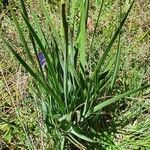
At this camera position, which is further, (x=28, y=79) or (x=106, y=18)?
(x=106, y=18)

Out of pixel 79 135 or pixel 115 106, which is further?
pixel 115 106

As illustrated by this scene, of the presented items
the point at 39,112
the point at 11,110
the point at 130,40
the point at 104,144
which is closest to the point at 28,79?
the point at 11,110

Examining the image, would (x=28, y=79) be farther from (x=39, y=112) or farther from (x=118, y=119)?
(x=118, y=119)

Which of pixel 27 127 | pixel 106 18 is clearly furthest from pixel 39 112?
pixel 106 18

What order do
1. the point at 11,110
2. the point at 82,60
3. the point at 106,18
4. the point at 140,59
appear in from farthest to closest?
1. the point at 106,18
2. the point at 140,59
3. the point at 11,110
4. the point at 82,60

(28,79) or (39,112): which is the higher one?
(28,79)

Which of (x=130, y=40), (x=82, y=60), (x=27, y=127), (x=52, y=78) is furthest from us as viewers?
(x=130, y=40)

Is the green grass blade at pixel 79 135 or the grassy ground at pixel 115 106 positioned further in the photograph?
the grassy ground at pixel 115 106

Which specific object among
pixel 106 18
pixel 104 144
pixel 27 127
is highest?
pixel 106 18

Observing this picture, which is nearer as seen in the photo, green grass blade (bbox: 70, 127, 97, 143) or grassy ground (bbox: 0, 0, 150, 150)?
green grass blade (bbox: 70, 127, 97, 143)
